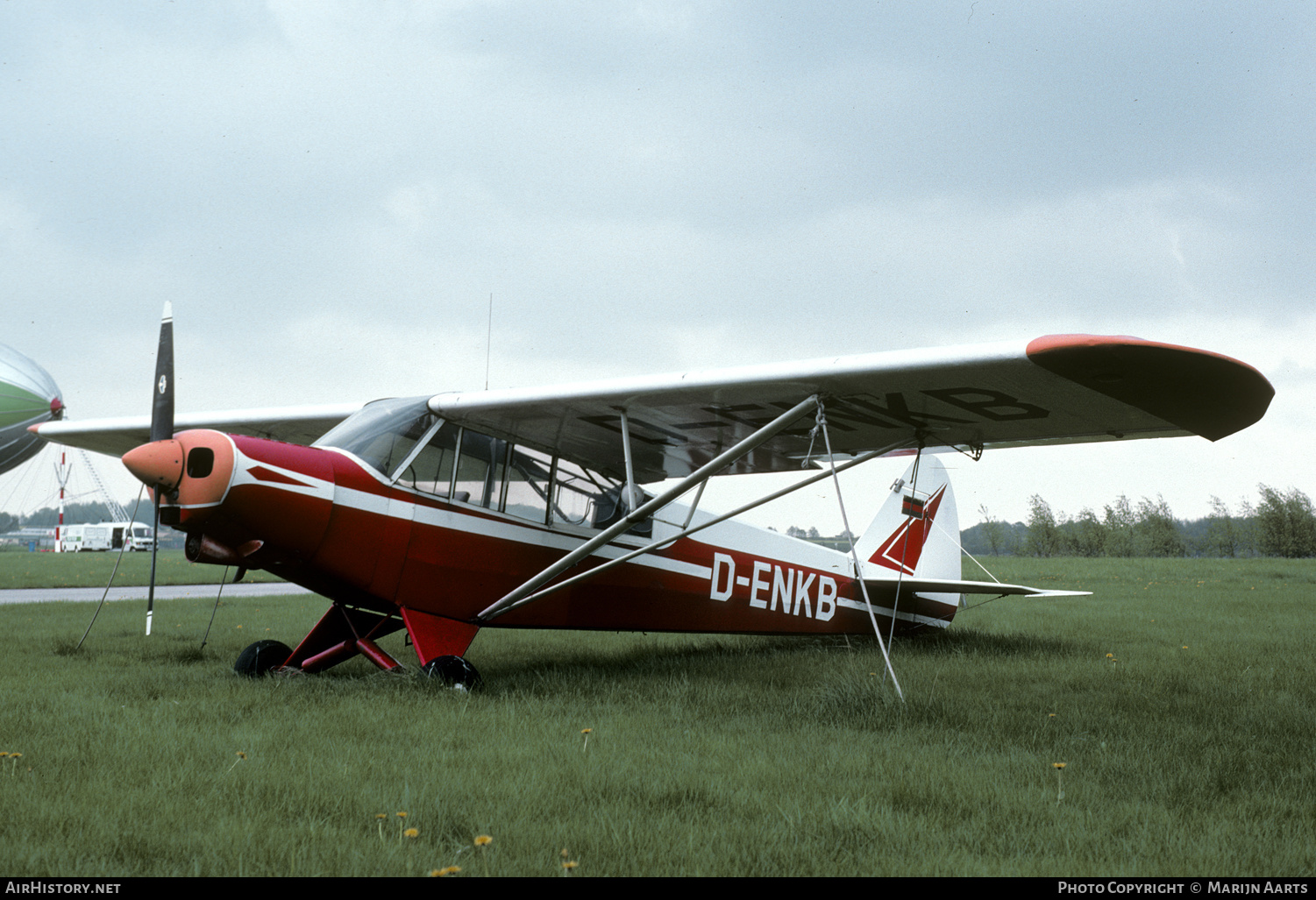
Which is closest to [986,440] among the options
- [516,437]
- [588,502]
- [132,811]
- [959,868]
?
[588,502]

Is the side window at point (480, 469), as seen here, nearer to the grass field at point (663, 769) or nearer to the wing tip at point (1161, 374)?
the grass field at point (663, 769)

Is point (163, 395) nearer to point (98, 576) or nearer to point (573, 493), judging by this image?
point (573, 493)

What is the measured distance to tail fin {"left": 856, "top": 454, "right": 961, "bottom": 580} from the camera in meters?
10.5

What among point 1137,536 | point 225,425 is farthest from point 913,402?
point 1137,536

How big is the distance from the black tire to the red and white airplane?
2 centimetres

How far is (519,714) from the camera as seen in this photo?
5055 mm

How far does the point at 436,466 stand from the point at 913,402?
371 cm

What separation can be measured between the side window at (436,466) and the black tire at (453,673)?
1.33 m

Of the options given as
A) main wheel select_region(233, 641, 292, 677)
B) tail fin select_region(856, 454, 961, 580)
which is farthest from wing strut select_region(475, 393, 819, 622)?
tail fin select_region(856, 454, 961, 580)

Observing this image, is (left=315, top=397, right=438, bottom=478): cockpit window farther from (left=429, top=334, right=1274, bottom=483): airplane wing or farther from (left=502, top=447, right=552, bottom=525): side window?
(left=502, top=447, right=552, bottom=525): side window

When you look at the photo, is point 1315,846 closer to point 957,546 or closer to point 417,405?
point 417,405

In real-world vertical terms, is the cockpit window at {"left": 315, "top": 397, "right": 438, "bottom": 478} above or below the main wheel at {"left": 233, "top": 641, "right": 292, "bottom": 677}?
above

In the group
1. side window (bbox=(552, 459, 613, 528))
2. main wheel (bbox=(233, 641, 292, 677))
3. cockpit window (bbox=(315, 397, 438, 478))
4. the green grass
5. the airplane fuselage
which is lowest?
the green grass

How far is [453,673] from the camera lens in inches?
232
